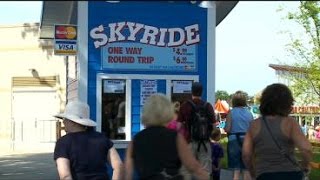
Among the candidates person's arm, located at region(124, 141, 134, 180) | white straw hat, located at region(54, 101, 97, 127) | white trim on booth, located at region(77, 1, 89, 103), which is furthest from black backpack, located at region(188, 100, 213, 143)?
person's arm, located at region(124, 141, 134, 180)

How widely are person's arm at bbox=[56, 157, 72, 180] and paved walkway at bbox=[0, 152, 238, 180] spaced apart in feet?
26.3

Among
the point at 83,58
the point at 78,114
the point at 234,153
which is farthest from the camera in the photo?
the point at 83,58

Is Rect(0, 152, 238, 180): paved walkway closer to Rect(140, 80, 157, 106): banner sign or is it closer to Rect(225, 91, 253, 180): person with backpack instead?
Rect(225, 91, 253, 180): person with backpack

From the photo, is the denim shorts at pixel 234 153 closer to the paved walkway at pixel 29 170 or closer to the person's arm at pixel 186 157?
the paved walkway at pixel 29 170

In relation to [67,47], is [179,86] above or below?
below

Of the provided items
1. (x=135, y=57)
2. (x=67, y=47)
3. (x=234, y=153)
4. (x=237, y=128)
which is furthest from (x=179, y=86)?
(x=67, y=47)

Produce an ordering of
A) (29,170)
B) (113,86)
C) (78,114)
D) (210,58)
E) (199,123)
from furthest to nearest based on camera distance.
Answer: (29,170) → (210,58) → (113,86) → (199,123) → (78,114)

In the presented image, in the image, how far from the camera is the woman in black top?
490 cm

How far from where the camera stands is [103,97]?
10.5m

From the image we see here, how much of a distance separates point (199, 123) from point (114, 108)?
235 cm

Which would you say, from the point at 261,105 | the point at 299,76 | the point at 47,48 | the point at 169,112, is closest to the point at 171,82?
the point at 261,105

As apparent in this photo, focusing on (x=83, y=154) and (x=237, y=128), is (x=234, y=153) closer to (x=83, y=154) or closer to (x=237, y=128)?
(x=237, y=128)

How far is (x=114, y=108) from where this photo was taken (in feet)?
34.9

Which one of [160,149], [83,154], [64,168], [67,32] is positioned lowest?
[64,168]
